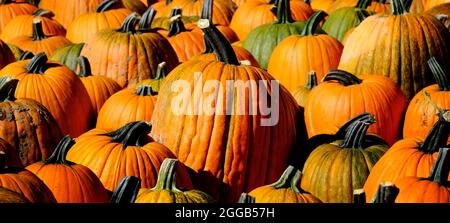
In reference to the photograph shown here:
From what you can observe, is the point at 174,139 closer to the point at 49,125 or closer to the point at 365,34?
the point at 49,125

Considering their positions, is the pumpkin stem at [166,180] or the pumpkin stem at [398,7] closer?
the pumpkin stem at [166,180]

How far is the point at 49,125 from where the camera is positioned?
5637mm

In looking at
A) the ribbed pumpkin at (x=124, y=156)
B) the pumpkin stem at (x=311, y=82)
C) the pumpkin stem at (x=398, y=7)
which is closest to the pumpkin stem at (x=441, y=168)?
the ribbed pumpkin at (x=124, y=156)

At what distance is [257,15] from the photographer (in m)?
8.84

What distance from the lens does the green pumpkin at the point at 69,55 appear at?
780 cm

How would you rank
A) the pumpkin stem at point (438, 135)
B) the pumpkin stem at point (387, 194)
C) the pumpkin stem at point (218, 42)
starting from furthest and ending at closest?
the pumpkin stem at point (218, 42) → the pumpkin stem at point (438, 135) → the pumpkin stem at point (387, 194)

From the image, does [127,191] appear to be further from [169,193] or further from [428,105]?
[428,105]

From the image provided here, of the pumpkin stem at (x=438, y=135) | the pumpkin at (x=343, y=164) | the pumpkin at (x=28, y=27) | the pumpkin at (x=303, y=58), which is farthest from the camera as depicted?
the pumpkin at (x=28, y=27)

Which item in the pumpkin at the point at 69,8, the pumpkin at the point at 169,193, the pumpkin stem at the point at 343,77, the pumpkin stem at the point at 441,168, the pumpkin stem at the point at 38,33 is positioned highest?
the pumpkin stem at the point at 441,168

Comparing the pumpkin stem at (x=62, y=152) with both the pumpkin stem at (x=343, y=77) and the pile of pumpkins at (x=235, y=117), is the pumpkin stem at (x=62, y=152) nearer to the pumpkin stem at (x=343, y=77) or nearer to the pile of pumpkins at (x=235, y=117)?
the pile of pumpkins at (x=235, y=117)

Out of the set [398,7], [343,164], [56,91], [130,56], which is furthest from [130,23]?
[343,164]

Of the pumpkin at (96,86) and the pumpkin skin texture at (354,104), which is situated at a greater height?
the pumpkin skin texture at (354,104)
